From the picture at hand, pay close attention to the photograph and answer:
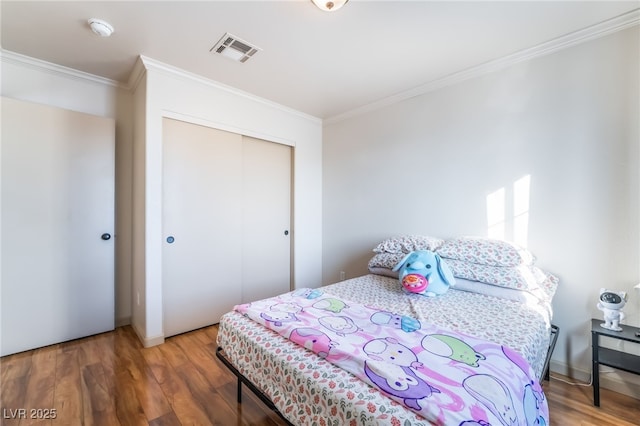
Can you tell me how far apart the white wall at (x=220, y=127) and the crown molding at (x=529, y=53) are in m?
1.16

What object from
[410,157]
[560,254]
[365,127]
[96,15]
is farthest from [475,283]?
[96,15]

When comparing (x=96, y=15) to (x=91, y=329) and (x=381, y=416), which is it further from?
(x=381, y=416)

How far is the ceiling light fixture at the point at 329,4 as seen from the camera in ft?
5.29

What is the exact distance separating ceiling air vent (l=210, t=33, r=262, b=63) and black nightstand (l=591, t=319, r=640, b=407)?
317cm

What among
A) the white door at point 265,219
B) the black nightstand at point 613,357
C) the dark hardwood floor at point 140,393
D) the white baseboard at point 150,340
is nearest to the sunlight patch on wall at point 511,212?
the black nightstand at point 613,357

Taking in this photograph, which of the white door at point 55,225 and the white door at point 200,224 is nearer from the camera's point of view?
the white door at point 55,225

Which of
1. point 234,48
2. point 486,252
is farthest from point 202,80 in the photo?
point 486,252

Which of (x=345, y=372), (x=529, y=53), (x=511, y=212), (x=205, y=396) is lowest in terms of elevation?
(x=205, y=396)

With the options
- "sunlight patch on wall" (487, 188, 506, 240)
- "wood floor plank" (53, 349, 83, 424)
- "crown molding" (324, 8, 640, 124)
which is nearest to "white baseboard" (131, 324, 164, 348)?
"wood floor plank" (53, 349, 83, 424)

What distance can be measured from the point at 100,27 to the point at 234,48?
90 centimetres

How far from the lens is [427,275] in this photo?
2002mm

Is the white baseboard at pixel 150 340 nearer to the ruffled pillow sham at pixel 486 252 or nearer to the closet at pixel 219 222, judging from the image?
the closet at pixel 219 222

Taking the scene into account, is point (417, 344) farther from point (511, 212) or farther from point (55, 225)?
point (55, 225)

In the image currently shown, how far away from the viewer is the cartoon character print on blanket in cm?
85
